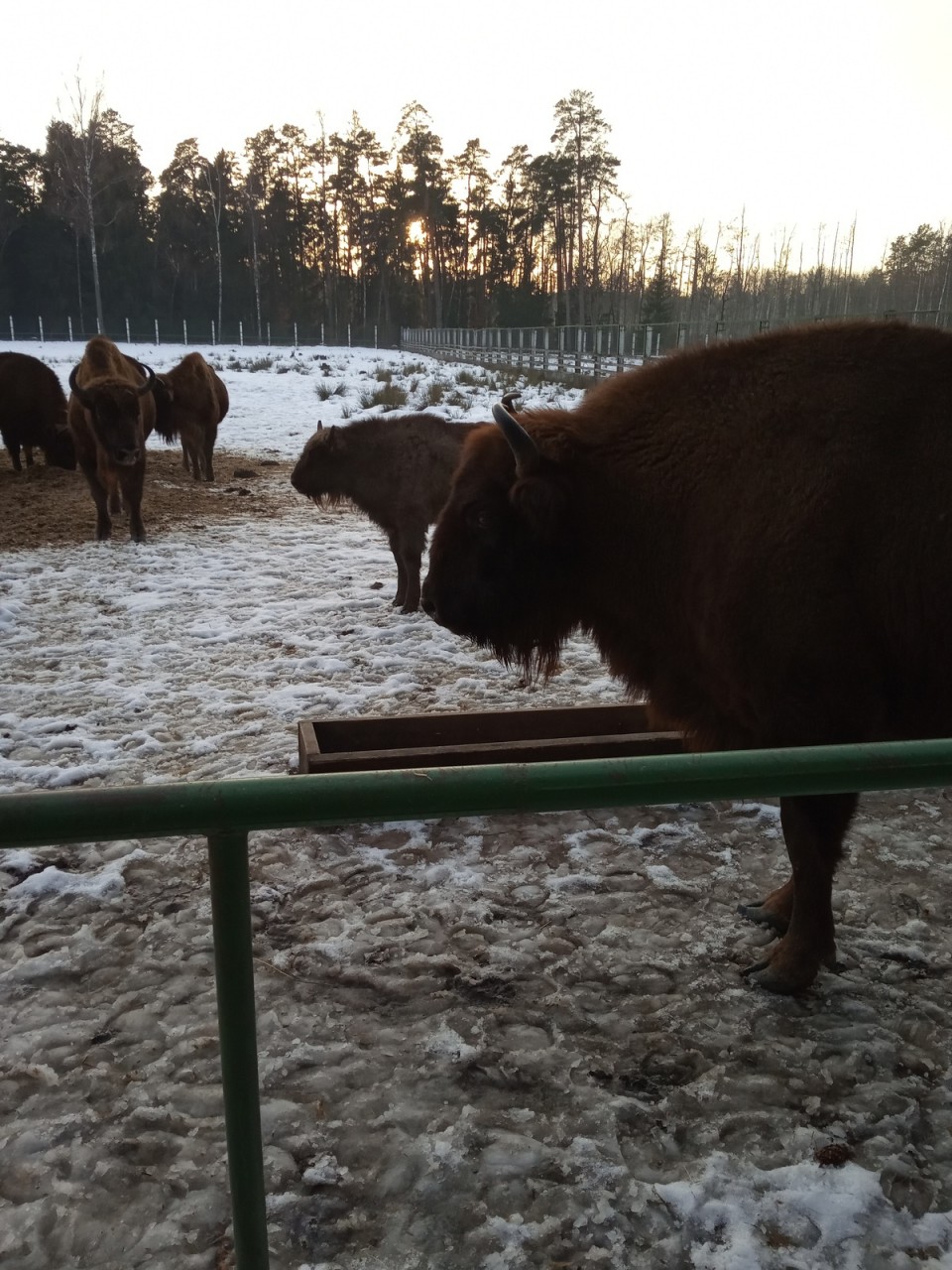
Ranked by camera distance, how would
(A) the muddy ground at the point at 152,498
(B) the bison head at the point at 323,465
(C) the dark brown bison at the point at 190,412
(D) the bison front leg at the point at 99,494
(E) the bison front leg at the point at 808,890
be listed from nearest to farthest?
1. (E) the bison front leg at the point at 808,890
2. (B) the bison head at the point at 323,465
3. (D) the bison front leg at the point at 99,494
4. (A) the muddy ground at the point at 152,498
5. (C) the dark brown bison at the point at 190,412

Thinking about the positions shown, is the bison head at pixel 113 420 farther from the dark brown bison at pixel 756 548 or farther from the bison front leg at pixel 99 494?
the dark brown bison at pixel 756 548

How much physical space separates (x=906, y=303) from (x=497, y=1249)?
167 feet

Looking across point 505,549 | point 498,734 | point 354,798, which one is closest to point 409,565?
point 498,734

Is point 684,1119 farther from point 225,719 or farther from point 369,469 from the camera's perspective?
point 369,469

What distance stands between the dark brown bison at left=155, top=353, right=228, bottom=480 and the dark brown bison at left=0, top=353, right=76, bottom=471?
56.8 inches

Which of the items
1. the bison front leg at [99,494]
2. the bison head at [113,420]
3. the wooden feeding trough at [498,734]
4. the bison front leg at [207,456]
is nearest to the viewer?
the wooden feeding trough at [498,734]

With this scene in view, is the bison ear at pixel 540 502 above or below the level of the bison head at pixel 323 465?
above

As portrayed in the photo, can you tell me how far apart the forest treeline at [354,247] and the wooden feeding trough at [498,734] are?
151 feet

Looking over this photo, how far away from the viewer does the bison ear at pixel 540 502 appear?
2.95m

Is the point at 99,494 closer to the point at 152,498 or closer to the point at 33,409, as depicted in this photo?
the point at 152,498

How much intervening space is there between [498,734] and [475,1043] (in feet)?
6.57

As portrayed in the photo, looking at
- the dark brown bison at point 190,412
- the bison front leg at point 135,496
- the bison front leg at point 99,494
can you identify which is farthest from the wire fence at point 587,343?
the bison front leg at point 99,494

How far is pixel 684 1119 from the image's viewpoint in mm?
2312

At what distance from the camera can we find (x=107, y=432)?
8977 millimetres
